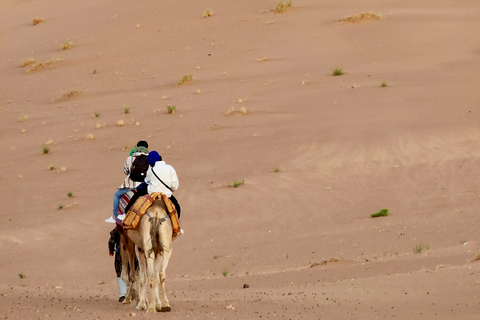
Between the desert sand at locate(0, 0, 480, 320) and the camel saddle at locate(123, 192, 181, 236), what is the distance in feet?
3.61

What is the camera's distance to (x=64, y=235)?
21562mm

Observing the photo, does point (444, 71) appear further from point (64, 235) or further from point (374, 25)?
point (64, 235)

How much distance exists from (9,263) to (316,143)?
10437 millimetres

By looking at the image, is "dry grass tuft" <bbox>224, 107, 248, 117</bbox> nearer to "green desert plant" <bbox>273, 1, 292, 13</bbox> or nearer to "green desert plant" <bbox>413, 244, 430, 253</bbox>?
"green desert plant" <bbox>413, 244, 430, 253</bbox>

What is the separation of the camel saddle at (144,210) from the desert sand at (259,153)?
110 centimetres

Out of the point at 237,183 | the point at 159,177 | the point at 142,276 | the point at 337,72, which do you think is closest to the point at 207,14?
the point at 337,72

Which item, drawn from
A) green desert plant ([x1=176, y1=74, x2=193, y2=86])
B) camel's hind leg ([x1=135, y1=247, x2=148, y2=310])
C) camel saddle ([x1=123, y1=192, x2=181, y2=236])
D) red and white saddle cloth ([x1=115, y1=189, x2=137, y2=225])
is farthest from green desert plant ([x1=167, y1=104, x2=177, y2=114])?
camel saddle ([x1=123, y1=192, x2=181, y2=236])

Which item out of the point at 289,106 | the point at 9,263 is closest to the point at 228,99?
the point at 289,106

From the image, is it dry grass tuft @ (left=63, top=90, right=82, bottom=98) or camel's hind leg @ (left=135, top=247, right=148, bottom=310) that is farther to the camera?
dry grass tuft @ (left=63, top=90, right=82, bottom=98)

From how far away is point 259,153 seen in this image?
26.4m

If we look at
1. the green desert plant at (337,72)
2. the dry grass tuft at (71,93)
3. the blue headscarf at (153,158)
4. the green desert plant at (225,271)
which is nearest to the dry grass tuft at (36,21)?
the dry grass tuft at (71,93)

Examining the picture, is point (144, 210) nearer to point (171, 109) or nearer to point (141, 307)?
point (141, 307)

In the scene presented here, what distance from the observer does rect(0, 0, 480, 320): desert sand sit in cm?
1364

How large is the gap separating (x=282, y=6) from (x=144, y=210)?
3387cm
